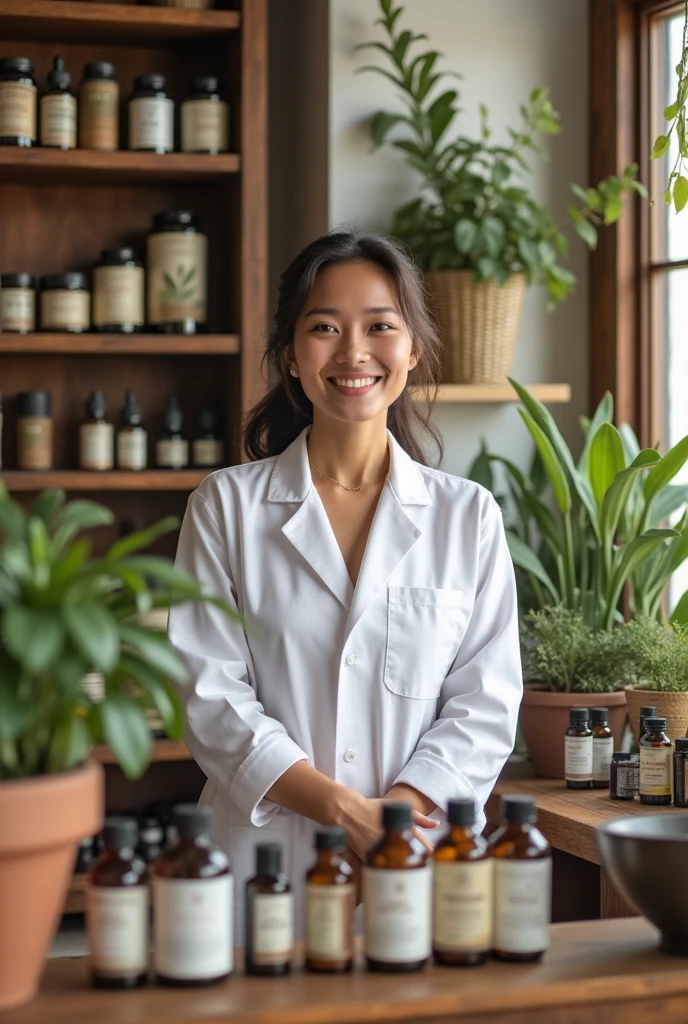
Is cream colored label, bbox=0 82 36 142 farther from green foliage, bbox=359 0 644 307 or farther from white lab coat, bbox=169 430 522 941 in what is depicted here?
white lab coat, bbox=169 430 522 941

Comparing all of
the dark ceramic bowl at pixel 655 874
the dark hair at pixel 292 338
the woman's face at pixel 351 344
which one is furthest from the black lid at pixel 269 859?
the dark hair at pixel 292 338

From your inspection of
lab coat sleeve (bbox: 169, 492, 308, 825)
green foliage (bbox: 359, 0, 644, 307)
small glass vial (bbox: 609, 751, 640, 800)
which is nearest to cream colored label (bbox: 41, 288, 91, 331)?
green foliage (bbox: 359, 0, 644, 307)

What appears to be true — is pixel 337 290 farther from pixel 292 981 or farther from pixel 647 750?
pixel 292 981

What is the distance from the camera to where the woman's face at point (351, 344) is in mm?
2025

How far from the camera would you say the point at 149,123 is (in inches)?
129

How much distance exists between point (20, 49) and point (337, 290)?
69.0 inches

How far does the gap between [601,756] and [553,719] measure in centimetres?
16

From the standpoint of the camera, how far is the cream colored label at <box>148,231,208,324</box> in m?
3.35

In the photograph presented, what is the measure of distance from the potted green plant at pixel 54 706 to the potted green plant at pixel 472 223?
7.05 ft

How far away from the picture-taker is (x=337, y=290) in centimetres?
206

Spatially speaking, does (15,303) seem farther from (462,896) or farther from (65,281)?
(462,896)

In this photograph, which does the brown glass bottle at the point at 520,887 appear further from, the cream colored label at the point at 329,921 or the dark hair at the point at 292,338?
the dark hair at the point at 292,338

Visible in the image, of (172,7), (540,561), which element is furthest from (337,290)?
(172,7)

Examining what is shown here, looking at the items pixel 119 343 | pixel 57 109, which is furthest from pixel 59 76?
pixel 119 343
